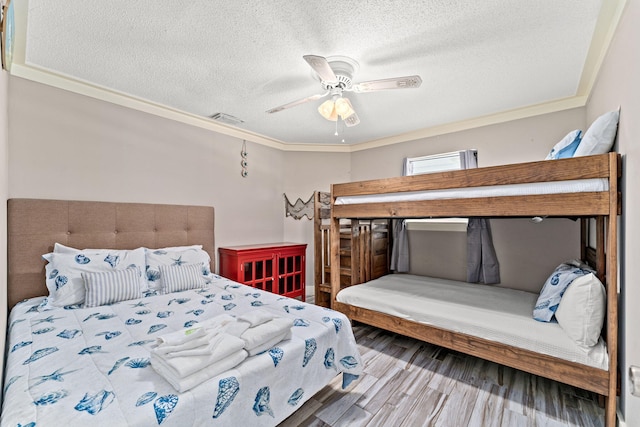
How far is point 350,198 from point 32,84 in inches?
111

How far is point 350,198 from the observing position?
108 inches

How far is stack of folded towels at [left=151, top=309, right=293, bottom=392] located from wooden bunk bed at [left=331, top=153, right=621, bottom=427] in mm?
1396

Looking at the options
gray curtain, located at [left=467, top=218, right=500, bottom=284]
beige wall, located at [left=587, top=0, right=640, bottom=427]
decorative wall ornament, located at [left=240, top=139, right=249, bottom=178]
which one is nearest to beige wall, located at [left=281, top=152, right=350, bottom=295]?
decorative wall ornament, located at [left=240, top=139, right=249, bottom=178]

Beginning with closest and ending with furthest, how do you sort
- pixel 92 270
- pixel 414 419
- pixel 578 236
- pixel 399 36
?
pixel 414 419, pixel 399 36, pixel 92 270, pixel 578 236

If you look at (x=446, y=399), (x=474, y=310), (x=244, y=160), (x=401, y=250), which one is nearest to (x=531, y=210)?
(x=474, y=310)

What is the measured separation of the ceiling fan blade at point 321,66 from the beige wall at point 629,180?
1493 millimetres

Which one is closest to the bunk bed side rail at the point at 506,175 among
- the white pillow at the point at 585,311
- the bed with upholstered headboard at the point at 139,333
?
the white pillow at the point at 585,311

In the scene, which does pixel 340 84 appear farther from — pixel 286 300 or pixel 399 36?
pixel 286 300

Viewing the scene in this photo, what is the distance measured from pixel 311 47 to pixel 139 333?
208 centimetres

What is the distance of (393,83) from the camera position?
1.86 meters

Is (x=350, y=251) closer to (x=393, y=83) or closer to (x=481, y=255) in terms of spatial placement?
(x=481, y=255)

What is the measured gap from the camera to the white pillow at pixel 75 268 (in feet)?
6.47

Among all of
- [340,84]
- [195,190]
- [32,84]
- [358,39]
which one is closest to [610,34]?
[358,39]

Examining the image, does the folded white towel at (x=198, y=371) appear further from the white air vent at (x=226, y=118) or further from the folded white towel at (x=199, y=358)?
the white air vent at (x=226, y=118)
